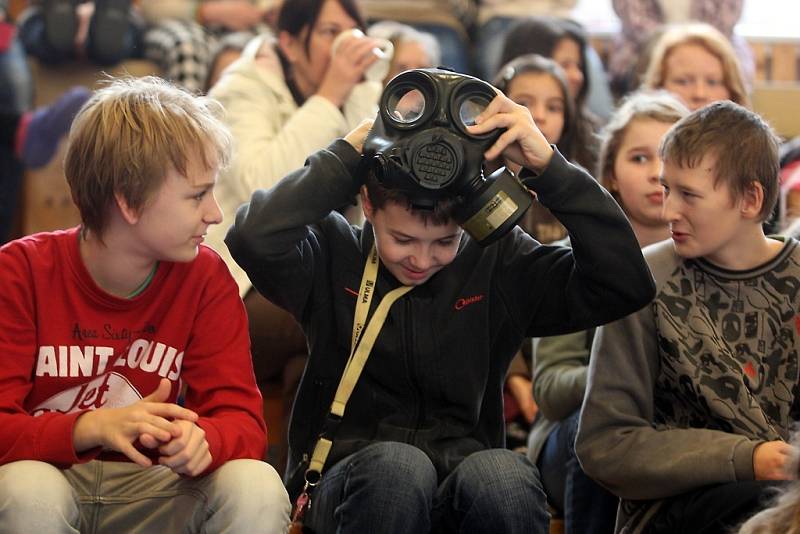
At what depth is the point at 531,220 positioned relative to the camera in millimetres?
2572

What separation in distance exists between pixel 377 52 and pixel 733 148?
920mm

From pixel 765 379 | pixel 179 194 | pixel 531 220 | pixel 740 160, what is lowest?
pixel 531 220

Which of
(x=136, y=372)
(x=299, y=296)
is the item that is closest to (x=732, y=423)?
(x=299, y=296)

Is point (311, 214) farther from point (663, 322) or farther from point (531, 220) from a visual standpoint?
point (531, 220)

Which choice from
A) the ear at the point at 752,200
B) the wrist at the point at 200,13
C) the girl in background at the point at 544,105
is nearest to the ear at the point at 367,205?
the ear at the point at 752,200

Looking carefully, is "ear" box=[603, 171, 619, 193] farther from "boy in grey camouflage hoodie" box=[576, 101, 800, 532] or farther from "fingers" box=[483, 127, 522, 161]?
"fingers" box=[483, 127, 522, 161]

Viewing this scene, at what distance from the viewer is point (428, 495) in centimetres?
160

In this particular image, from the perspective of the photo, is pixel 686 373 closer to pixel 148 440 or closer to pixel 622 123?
pixel 622 123

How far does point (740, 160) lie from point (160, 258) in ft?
3.01

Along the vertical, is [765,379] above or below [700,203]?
below

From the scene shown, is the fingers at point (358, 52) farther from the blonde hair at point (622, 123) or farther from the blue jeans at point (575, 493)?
the blue jeans at point (575, 493)

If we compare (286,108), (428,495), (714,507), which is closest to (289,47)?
(286,108)

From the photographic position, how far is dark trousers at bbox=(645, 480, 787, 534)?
1.61 metres

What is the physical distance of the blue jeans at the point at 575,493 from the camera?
196 centimetres
